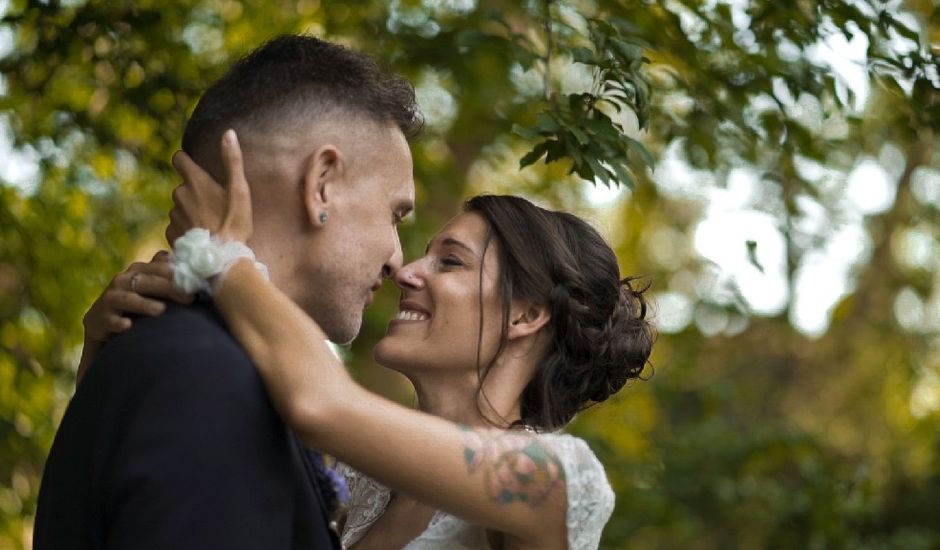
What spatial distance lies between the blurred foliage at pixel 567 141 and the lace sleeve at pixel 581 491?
3.31 feet

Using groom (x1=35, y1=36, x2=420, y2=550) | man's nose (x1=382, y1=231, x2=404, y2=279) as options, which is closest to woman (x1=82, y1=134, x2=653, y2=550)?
groom (x1=35, y1=36, x2=420, y2=550)

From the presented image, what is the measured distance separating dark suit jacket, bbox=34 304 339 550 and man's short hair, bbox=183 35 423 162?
1.56ft

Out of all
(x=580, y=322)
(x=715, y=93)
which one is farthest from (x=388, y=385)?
(x=580, y=322)

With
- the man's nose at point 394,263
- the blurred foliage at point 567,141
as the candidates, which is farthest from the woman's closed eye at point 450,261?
the man's nose at point 394,263

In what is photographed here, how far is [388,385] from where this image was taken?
918 cm

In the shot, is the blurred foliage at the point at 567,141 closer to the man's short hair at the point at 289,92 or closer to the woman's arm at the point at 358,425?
the man's short hair at the point at 289,92

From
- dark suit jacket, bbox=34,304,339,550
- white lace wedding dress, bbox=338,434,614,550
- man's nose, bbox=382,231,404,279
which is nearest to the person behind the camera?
dark suit jacket, bbox=34,304,339,550

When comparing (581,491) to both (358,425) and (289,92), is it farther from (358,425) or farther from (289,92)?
(289,92)

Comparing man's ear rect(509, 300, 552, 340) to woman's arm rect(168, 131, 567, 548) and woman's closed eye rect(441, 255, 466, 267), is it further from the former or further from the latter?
woman's arm rect(168, 131, 567, 548)

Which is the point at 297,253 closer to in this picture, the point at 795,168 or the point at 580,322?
the point at 580,322

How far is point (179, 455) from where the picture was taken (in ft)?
8.14

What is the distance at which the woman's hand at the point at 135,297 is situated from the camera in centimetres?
287

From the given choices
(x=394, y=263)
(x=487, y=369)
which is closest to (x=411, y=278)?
(x=487, y=369)

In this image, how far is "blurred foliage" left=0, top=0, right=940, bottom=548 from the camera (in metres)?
4.48
